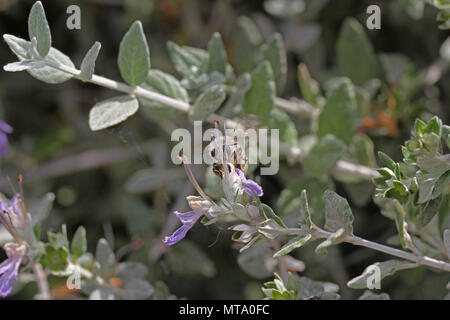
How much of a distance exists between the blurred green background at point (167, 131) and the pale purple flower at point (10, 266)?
0.51 meters

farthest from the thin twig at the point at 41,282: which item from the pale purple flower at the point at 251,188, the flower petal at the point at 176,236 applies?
the pale purple flower at the point at 251,188

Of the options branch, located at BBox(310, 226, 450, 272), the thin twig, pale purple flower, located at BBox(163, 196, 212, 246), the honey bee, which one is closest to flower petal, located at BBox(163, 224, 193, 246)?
pale purple flower, located at BBox(163, 196, 212, 246)

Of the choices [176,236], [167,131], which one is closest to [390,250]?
[176,236]

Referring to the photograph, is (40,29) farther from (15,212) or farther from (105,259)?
(105,259)

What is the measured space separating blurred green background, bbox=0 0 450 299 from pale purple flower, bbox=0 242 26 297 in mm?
512

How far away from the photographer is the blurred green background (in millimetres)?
1843

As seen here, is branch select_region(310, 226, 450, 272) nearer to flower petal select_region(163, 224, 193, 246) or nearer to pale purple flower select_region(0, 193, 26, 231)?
flower petal select_region(163, 224, 193, 246)

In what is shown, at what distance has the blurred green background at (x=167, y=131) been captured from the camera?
184 cm

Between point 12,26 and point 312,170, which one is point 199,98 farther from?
point 12,26

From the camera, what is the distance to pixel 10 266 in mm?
1257

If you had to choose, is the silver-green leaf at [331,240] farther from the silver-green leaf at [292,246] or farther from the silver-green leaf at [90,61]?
the silver-green leaf at [90,61]

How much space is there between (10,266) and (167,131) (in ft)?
2.88

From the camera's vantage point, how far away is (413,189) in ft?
3.81
